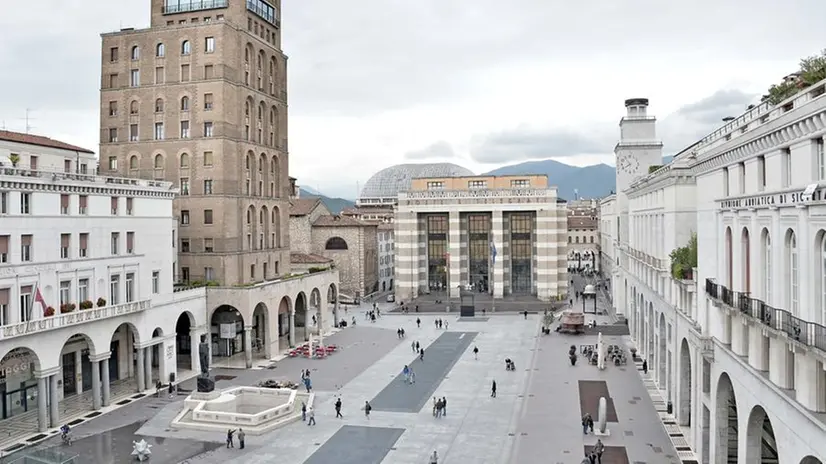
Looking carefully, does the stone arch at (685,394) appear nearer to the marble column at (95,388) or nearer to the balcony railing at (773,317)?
the balcony railing at (773,317)

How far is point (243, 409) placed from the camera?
4681cm

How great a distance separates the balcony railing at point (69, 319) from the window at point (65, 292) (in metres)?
1.04

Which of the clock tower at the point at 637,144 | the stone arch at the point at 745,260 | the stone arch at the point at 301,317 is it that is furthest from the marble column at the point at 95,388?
the clock tower at the point at 637,144

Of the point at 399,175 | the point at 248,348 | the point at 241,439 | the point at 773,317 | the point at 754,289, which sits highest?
the point at 399,175

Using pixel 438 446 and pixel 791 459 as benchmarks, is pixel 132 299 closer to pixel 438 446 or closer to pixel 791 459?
pixel 438 446

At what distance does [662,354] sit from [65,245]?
41.6m

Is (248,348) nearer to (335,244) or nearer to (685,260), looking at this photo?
(685,260)

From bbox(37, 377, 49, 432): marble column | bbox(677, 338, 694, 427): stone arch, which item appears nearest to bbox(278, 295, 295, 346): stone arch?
bbox(37, 377, 49, 432): marble column

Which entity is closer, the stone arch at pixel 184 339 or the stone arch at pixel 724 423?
the stone arch at pixel 724 423

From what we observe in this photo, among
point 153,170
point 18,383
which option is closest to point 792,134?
point 18,383

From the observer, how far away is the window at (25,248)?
41.6 metres

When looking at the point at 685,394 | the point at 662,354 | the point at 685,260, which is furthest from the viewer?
the point at 662,354

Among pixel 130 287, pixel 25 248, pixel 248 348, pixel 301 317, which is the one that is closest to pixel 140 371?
pixel 130 287

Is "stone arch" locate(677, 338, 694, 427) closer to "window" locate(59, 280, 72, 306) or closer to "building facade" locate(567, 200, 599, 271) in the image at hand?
"window" locate(59, 280, 72, 306)
